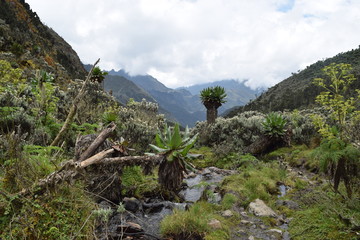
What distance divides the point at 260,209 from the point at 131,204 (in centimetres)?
353

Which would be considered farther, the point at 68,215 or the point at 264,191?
the point at 264,191

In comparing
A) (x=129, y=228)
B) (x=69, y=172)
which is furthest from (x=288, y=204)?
(x=69, y=172)

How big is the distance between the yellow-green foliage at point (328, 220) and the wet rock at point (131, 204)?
374 cm

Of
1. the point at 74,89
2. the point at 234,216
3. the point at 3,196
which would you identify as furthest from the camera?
the point at 74,89

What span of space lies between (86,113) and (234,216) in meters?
10.2

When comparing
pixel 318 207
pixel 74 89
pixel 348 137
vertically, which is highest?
pixel 74 89

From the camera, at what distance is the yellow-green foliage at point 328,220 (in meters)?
4.27

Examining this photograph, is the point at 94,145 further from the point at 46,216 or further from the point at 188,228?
the point at 188,228

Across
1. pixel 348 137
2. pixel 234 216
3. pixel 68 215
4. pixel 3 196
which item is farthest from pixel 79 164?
pixel 348 137

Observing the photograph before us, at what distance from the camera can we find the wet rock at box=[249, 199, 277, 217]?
21.2 feet

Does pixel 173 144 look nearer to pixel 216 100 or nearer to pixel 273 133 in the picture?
pixel 273 133

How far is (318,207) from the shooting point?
5.78m

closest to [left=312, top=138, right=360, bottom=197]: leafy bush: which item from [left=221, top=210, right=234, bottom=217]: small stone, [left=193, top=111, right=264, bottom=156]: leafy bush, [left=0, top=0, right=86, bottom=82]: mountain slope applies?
[left=221, top=210, right=234, bottom=217]: small stone

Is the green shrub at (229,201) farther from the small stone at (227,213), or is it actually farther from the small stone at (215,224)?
the small stone at (215,224)
